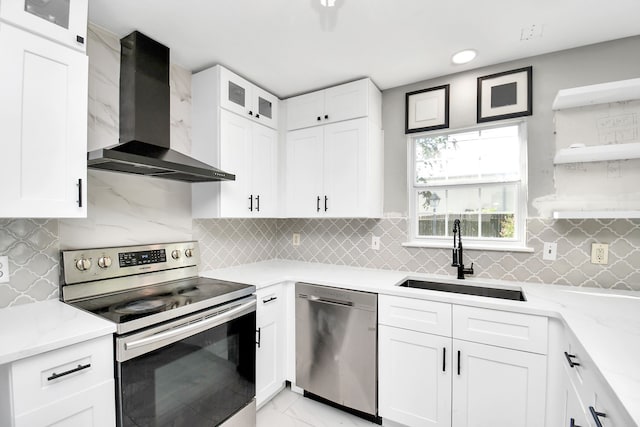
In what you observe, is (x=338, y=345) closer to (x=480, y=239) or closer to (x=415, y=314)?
(x=415, y=314)

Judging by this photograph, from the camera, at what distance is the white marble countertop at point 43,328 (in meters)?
1.04

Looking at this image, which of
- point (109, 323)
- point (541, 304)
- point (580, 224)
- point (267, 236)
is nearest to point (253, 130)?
point (267, 236)

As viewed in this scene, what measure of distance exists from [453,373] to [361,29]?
2.05 metres

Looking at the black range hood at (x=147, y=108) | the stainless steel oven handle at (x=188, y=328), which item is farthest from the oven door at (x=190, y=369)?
the black range hood at (x=147, y=108)

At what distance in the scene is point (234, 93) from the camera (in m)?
2.24

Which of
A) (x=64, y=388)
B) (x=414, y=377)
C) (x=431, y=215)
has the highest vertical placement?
(x=431, y=215)

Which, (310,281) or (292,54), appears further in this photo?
(310,281)

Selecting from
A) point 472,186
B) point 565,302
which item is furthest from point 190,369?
point 472,186

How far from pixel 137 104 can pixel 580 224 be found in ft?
9.33

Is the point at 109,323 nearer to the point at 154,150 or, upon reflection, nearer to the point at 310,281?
the point at 154,150

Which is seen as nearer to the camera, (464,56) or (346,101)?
(464,56)

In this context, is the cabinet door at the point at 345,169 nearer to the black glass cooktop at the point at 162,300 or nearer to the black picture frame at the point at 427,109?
the black picture frame at the point at 427,109

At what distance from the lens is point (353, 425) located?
196 centimetres

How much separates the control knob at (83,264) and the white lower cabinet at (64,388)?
0.60 m
